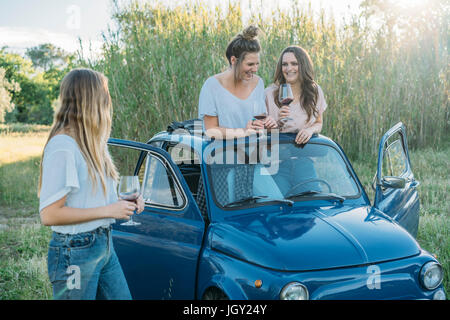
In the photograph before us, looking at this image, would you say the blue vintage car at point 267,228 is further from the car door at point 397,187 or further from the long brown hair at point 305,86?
the long brown hair at point 305,86

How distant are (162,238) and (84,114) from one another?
1.59m

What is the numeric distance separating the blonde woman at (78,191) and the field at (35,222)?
280 centimetres

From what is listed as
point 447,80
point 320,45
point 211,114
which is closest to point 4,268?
point 211,114

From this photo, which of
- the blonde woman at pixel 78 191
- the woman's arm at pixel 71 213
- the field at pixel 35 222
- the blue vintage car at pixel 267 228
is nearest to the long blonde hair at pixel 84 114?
the blonde woman at pixel 78 191

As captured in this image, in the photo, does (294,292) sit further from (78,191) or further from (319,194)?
(78,191)

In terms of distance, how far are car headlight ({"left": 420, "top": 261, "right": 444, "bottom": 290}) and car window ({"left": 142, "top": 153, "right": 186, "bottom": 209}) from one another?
5.75 ft

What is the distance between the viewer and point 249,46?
438cm

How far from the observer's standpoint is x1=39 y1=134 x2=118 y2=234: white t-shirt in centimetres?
245

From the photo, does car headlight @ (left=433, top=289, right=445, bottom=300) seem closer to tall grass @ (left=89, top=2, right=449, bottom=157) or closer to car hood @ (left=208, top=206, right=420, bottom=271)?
car hood @ (left=208, top=206, right=420, bottom=271)

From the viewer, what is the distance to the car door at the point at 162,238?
3.67m

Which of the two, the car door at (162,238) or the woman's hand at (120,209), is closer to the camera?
the woman's hand at (120,209)

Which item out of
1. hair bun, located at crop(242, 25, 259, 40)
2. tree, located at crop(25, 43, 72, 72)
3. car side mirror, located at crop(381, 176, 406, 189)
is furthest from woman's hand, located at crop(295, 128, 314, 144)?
tree, located at crop(25, 43, 72, 72)
